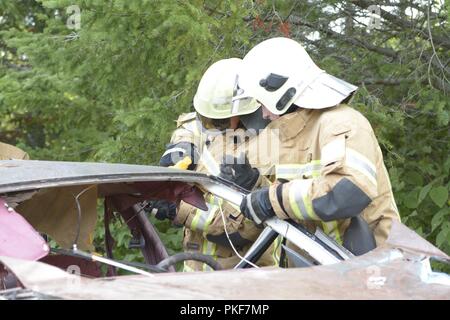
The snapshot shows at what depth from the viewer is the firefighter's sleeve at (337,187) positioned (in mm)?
3873

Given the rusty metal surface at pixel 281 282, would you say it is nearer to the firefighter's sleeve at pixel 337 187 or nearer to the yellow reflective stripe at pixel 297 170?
the firefighter's sleeve at pixel 337 187

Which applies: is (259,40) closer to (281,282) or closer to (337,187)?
(337,187)

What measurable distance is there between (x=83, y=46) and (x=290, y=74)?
9.18 feet

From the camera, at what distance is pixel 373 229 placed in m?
4.26

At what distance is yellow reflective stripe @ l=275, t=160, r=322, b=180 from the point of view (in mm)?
4230

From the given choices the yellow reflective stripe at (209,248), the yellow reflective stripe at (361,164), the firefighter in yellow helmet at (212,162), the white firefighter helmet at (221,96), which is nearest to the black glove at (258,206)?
the yellow reflective stripe at (361,164)

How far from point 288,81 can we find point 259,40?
7.75ft

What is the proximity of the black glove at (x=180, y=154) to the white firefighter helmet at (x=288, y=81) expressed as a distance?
781 millimetres

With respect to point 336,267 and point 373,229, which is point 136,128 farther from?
point 336,267

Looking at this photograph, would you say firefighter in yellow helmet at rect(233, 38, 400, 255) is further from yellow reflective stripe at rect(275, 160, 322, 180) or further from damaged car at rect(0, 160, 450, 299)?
damaged car at rect(0, 160, 450, 299)

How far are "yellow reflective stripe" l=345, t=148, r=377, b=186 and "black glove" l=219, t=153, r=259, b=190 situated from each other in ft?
2.23

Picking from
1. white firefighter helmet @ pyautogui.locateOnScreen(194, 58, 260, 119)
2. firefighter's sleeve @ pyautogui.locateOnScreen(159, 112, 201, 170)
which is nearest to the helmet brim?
white firefighter helmet @ pyautogui.locateOnScreen(194, 58, 260, 119)

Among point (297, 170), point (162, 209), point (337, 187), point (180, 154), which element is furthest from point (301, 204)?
point (180, 154)
